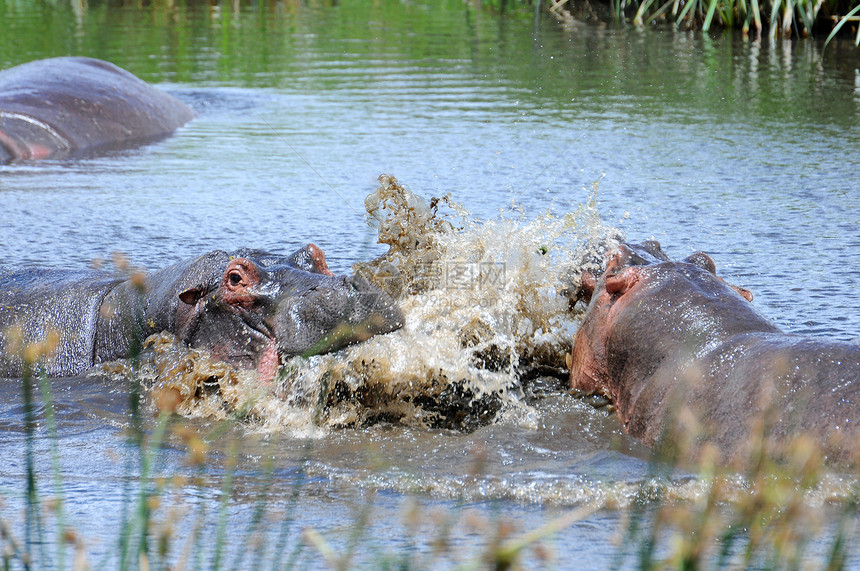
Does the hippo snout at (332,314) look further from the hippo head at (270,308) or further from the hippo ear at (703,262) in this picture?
the hippo ear at (703,262)

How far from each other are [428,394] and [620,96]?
7575 mm

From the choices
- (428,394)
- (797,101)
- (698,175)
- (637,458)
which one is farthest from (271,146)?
(637,458)

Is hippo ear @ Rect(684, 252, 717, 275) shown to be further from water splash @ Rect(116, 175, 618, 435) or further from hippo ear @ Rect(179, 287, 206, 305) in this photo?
hippo ear @ Rect(179, 287, 206, 305)

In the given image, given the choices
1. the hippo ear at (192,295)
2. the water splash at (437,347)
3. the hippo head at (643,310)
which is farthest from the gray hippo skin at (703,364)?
the hippo ear at (192,295)

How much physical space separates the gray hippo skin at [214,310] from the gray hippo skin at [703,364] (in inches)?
31.2

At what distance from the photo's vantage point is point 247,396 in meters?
4.18

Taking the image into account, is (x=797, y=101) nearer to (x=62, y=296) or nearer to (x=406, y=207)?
(x=406, y=207)

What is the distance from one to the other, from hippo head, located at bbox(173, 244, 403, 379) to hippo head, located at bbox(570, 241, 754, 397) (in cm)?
76

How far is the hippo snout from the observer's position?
4.03 meters

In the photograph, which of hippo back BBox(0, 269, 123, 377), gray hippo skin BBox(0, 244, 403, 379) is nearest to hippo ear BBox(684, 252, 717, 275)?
gray hippo skin BBox(0, 244, 403, 379)

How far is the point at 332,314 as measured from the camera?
13.2ft

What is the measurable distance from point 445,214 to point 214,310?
1.48 metres

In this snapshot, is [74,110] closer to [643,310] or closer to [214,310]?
[214,310]

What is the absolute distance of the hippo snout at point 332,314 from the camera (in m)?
4.03
